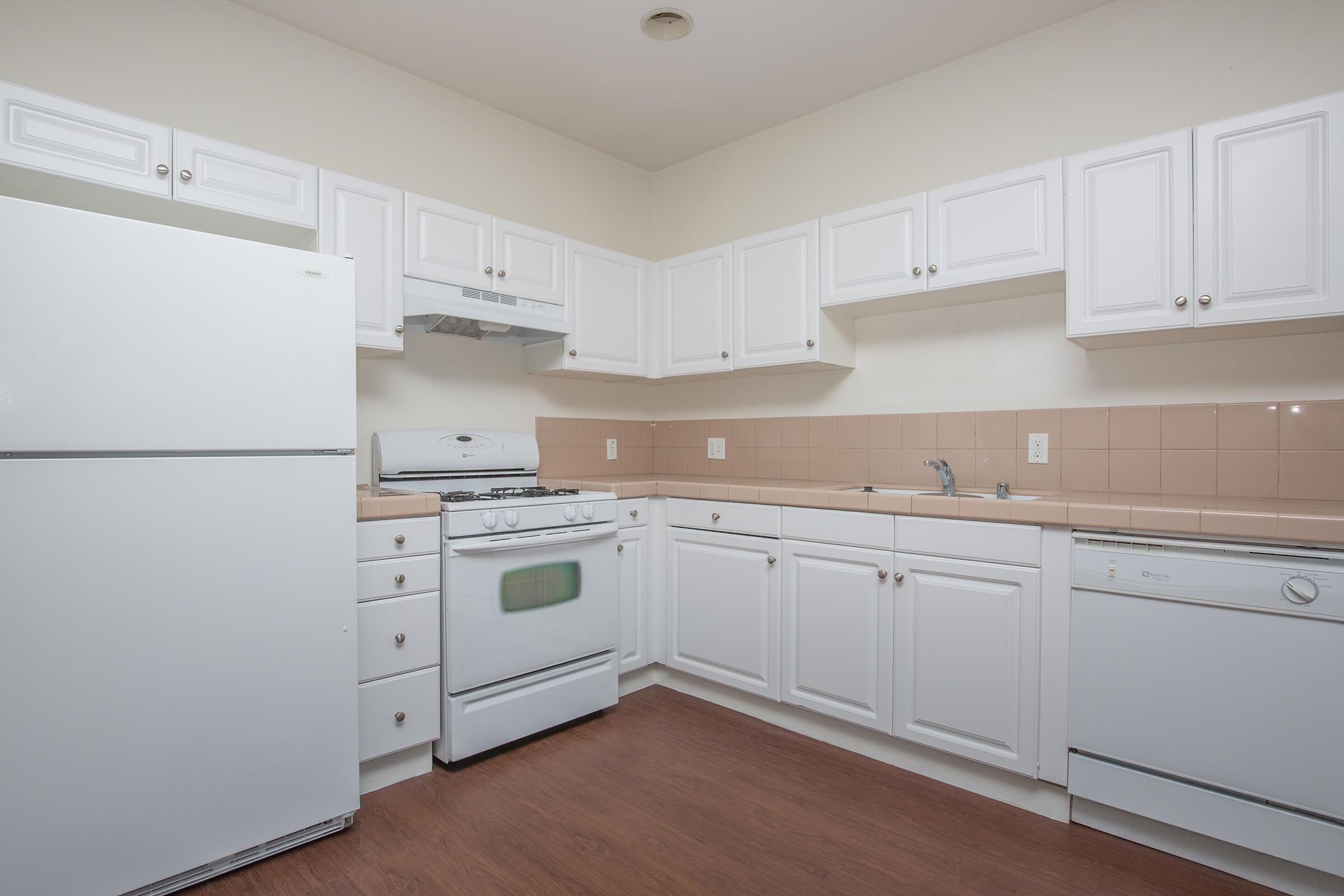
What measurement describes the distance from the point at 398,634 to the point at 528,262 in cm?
157

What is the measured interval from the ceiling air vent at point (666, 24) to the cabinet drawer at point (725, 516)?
176 cm

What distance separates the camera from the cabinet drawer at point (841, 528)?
7.44 ft

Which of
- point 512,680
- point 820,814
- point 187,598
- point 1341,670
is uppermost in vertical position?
point 187,598

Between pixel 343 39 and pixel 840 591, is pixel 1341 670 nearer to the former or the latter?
pixel 840 591

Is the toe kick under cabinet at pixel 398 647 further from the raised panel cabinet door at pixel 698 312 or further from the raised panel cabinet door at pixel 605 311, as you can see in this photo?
the raised panel cabinet door at pixel 698 312

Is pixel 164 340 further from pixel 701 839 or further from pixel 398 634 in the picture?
pixel 701 839

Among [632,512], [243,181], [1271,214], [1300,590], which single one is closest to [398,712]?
[632,512]

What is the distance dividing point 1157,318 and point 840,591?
4.16 feet

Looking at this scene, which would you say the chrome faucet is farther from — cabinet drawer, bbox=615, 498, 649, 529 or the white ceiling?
the white ceiling

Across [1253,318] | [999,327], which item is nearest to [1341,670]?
[1253,318]

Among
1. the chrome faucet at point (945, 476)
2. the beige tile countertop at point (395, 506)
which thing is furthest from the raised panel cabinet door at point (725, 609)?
the beige tile countertop at point (395, 506)

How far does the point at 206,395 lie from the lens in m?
1.67

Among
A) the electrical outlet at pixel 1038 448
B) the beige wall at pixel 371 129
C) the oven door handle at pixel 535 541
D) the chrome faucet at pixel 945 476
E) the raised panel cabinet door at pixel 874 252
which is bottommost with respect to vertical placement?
the oven door handle at pixel 535 541

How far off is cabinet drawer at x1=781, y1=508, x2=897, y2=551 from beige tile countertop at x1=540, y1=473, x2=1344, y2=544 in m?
0.03
